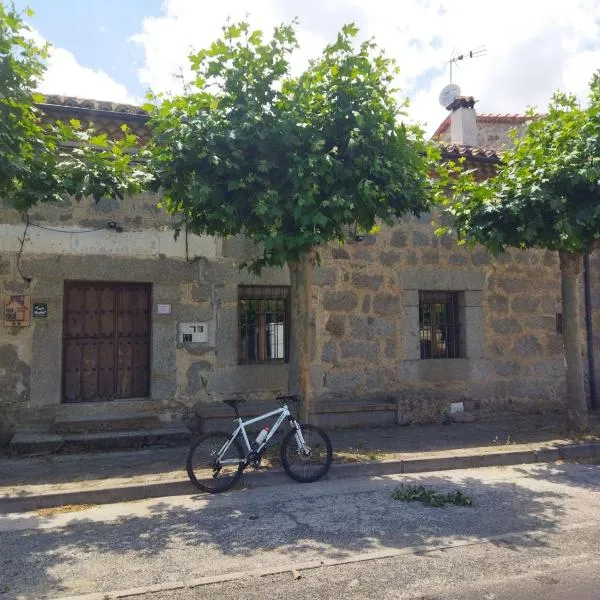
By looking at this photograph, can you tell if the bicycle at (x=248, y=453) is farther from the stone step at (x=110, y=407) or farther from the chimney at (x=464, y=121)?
the chimney at (x=464, y=121)

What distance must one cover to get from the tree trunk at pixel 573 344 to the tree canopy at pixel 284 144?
10.3ft

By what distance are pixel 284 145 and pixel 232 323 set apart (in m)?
3.05

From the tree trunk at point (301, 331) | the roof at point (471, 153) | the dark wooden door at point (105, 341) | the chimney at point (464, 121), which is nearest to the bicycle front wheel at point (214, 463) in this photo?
the tree trunk at point (301, 331)

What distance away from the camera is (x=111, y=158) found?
Result: 6164 millimetres

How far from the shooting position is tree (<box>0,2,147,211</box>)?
16.8 feet

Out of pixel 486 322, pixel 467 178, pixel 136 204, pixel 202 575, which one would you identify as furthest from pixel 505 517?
pixel 136 204

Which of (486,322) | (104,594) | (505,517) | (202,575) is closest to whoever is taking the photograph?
(104,594)

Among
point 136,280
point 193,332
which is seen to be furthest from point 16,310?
point 193,332

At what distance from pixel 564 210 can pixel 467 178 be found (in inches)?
51.9

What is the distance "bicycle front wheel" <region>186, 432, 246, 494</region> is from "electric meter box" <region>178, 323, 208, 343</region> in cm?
248

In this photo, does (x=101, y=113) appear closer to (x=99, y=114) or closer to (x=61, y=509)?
(x=99, y=114)

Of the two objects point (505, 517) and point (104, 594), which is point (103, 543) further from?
point (505, 517)

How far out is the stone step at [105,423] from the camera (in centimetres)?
687

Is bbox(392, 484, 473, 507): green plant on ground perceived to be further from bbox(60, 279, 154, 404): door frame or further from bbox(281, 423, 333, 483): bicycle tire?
bbox(60, 279, 154, 404): door frame
